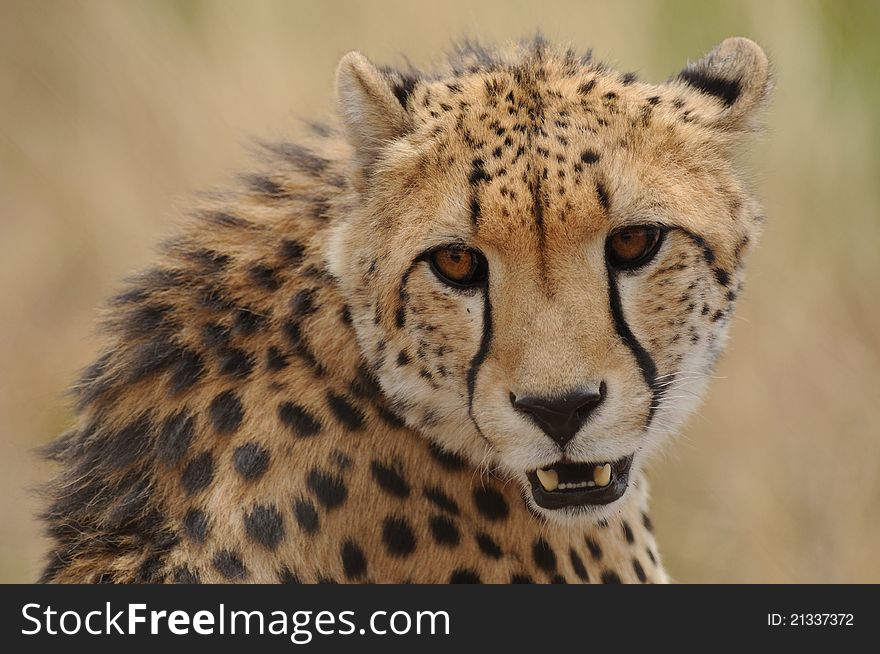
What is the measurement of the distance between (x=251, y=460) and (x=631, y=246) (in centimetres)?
84

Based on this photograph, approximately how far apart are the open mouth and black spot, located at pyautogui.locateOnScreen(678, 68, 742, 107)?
Answer: 80cm

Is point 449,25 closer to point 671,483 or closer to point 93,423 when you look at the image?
point 671,483

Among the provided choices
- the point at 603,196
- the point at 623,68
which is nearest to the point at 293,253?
the point at 603,196

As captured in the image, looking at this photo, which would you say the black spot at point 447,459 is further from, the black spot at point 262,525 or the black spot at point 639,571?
the black spot at point 639,571

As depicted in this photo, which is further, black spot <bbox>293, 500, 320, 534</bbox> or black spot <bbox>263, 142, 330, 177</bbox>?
black spot <bbox>263, 142, 330, 177</bbox>

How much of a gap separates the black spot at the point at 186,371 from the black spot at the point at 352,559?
45 cm

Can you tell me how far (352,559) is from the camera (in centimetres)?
253

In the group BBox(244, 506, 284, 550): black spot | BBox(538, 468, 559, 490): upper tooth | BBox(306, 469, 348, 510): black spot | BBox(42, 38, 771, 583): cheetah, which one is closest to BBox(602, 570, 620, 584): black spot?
BBox(42, 38, 771, 583): cheetah

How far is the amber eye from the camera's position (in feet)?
7.65

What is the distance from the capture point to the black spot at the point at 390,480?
2.54 m

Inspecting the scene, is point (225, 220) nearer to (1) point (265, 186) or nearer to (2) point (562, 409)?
(1) point (265, 186)

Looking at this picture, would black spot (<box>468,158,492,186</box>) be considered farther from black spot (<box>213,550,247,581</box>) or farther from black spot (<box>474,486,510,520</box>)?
black spot (<box>213,550,247,581</box>)

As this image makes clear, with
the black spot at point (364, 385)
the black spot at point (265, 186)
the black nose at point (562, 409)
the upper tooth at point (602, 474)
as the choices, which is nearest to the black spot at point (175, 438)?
the black spot at point (364, 385)

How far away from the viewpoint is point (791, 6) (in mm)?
4570
